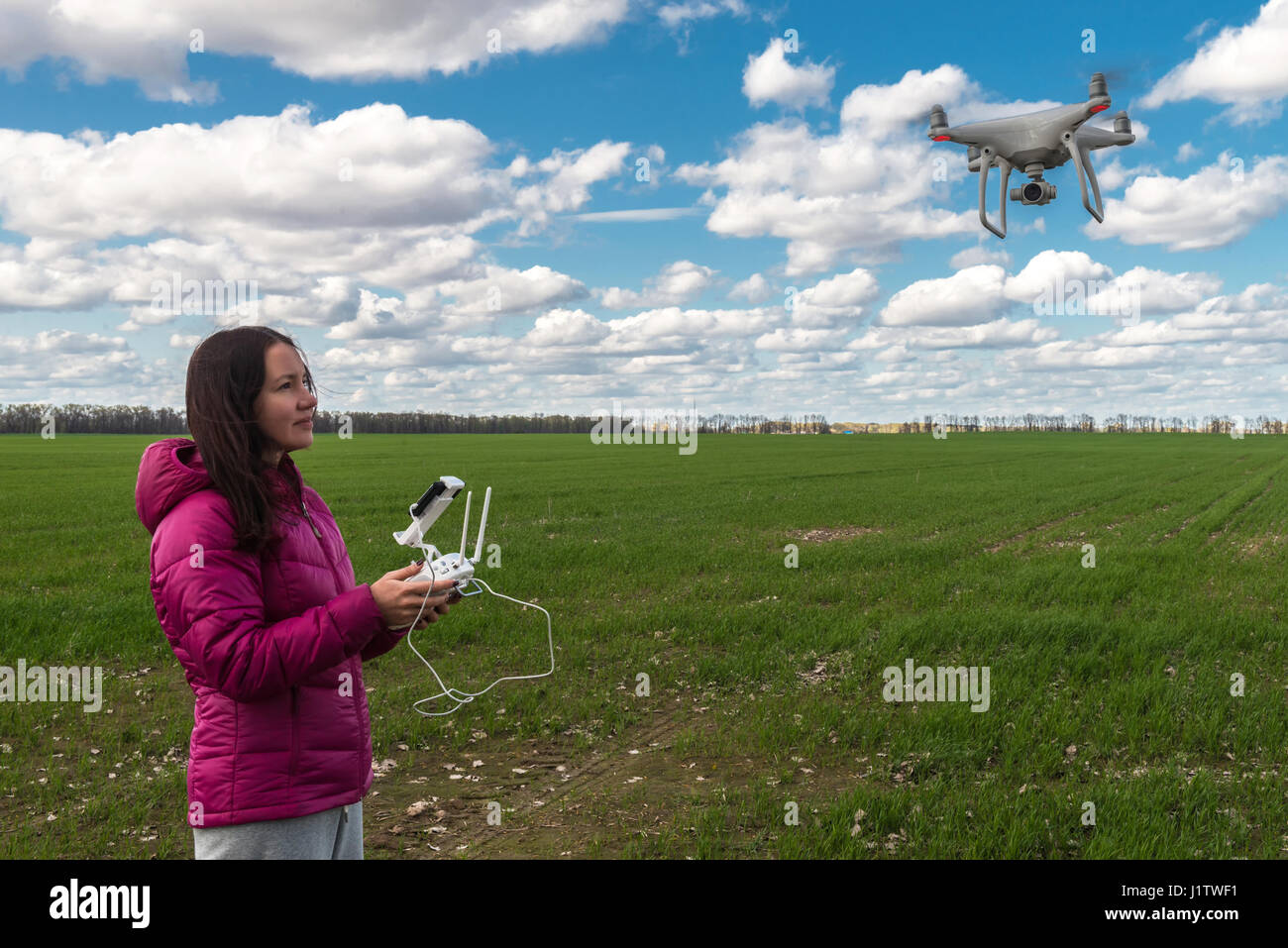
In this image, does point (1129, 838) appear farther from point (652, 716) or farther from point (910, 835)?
point (652, 716)

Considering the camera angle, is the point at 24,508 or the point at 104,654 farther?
the point at 24,508

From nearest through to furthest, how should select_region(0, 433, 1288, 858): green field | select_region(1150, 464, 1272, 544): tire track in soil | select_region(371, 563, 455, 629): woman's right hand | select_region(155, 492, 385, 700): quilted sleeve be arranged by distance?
1. select_region(155, 492, 385, 700): quilted sleeve
2. select_region(371, 563, 455, 629): woman's right hand
3. select_region(0, 433, 1288, 858): green field
4. select_region(1150, 464, 1272, 544): tire track in soil

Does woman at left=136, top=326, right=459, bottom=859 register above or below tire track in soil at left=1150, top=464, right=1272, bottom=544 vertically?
above

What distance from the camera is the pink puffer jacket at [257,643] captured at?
8.72 ft

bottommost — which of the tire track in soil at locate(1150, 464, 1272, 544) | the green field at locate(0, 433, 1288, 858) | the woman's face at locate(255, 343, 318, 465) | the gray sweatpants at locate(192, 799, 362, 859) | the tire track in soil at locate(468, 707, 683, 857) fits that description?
the tire track in soil at locate(468, 707, 683, 857)

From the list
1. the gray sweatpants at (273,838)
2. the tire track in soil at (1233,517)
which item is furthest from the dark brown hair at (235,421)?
the tire track in soil at (1233,517)

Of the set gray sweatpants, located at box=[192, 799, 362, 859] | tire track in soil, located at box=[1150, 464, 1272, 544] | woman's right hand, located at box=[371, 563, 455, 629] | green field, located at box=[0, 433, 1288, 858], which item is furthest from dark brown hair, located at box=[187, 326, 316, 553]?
tire track in soil, located at box=[1150, 464, 1272, 544]

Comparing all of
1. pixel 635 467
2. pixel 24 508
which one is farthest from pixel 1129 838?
pixel 635 467

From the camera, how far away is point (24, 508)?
28.9m

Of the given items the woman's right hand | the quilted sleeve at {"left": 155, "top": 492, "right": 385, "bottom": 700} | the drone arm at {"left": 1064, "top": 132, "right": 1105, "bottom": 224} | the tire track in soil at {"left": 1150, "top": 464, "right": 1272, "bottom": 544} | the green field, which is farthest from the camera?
the tire track in soil at {"left": 1150, "top": 464, "right": 1272, "bottom": 544}

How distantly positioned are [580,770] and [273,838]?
470 centimetres

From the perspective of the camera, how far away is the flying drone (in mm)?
4367

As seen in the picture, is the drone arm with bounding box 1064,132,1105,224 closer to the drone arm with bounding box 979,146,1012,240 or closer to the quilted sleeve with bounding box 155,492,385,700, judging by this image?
the drone arm with bounding box 979,146,1012,240
